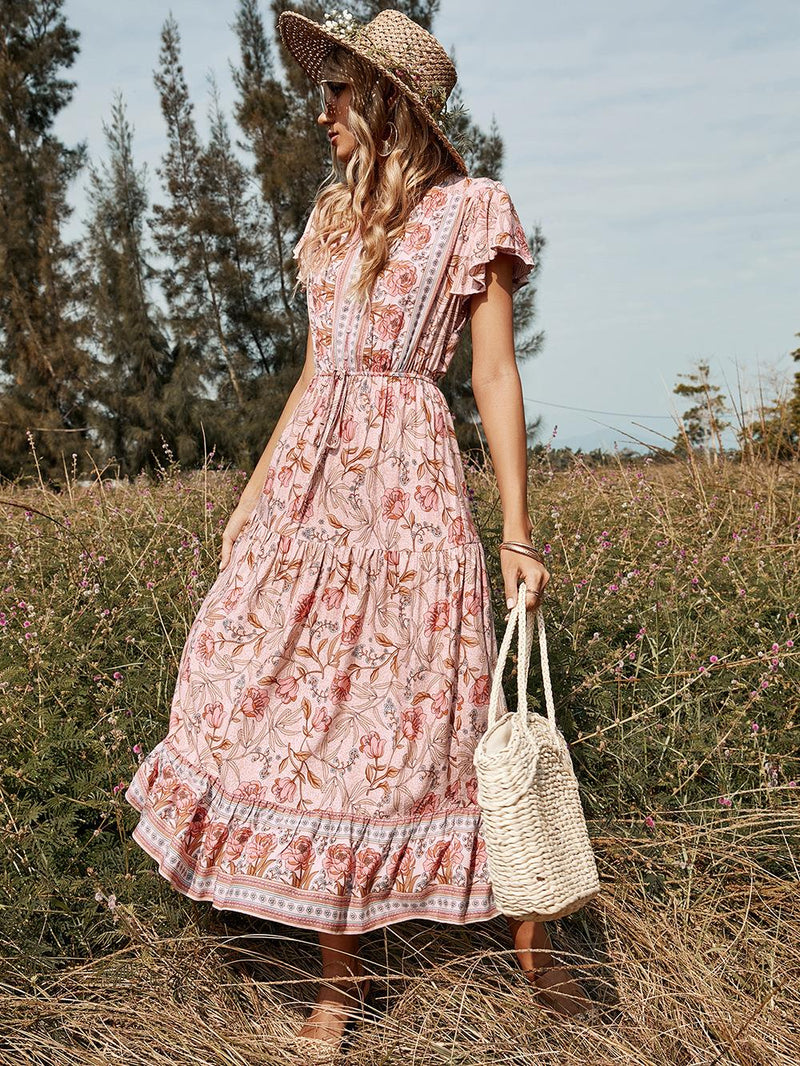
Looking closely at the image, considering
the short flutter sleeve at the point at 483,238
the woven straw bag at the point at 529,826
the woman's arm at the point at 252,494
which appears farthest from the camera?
the woman's arm at the point at 252,494

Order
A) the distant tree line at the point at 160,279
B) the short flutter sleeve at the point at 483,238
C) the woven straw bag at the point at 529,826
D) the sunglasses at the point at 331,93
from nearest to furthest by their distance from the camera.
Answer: the woven straw bag at the point at 529,826 < the short flutter sleeve at the point at 483,238 < the sunglasses at the point at 331,93 < the distant tree line at the point at 160,279

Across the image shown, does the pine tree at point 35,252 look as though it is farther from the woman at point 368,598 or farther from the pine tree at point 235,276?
the woman at point 368,598

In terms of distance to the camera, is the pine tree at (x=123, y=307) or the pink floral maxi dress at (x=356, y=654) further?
the pine tree at (x=123, y=307)

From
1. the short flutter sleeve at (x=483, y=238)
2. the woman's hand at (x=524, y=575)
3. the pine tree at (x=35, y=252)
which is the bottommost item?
the woman's hand at (x=524, y=575)

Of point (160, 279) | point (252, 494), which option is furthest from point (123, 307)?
point (252, 494)

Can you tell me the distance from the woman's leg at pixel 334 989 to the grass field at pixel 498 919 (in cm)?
5

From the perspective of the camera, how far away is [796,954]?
216cm

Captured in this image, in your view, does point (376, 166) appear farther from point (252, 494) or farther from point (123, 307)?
point (123, 307)

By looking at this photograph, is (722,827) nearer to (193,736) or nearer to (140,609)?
(193,736)

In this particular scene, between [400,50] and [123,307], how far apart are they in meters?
11.6

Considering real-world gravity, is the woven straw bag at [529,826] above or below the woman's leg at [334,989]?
above

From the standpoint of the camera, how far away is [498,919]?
2.34 m

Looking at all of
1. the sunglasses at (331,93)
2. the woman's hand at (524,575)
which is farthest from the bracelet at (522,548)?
the sunglasses at (331,93)

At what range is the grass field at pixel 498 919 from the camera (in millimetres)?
1908
